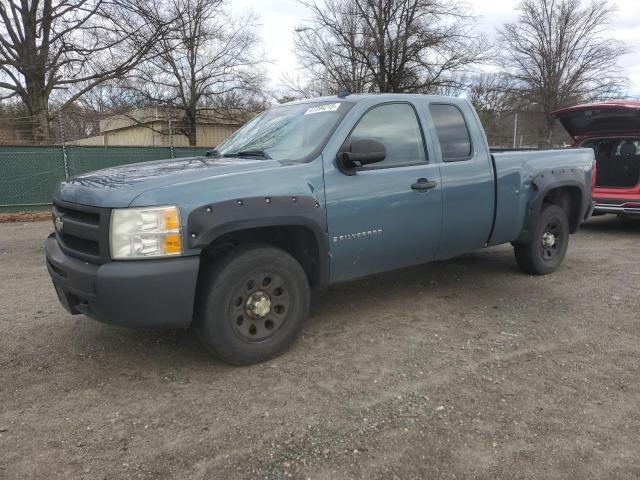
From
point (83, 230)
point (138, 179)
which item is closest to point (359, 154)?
point (138, 179)

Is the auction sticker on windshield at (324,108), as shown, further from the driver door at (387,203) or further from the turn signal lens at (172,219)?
the turn signal lens at (172,219)

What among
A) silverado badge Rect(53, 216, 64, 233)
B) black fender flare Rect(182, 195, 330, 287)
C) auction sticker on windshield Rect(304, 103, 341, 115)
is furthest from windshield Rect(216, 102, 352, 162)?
silverado badge Rect(53, 216, 64, 233)

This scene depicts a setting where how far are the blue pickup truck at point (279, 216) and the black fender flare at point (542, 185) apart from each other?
17cm

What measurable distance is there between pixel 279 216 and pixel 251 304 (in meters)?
0.64

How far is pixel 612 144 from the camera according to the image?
912 centimetres

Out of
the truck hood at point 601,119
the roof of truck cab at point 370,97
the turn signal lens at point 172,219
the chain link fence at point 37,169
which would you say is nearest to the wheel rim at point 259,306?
the turn signal lens at point 172,219

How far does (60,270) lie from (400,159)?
2725 mm

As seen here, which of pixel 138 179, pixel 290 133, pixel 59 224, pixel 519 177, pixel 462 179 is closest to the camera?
pixel 138 179

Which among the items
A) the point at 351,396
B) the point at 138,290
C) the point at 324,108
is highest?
the point at 324,108

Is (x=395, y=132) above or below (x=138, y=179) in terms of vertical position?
above

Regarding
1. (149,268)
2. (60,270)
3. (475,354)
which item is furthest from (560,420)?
(60,270)

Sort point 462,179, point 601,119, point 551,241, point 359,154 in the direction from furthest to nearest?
point 601,119 → point 551,241 → point 462,179 → point 359,154

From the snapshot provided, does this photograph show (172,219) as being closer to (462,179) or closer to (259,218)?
(259,218)

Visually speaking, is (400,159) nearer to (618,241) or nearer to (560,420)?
(560,420)
